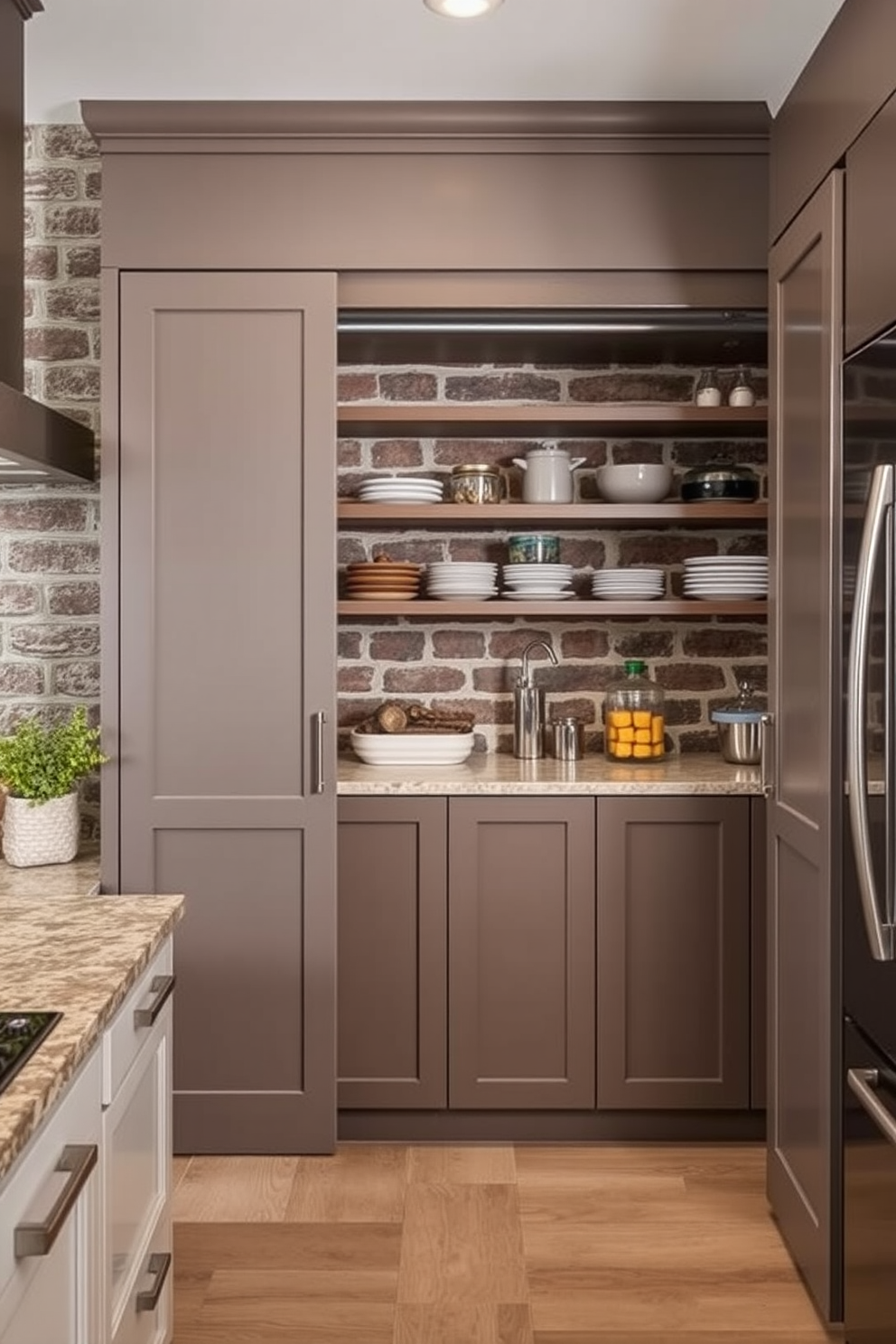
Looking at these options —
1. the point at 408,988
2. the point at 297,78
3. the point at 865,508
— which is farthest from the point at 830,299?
the point at 408,988

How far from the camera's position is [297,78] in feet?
9.80

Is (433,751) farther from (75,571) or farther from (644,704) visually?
(75,571)

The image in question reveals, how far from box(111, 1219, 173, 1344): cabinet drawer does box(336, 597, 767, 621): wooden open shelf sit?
67.1 inches

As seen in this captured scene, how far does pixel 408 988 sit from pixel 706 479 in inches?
62.0

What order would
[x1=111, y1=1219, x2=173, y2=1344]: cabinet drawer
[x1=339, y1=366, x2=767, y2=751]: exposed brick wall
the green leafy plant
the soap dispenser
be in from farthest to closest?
[x1=339, y1=366, x2=767, y2=751]: exposed brick wall
the soap dispenser
the green leafy plant
[x1=111, y1=1219, x2=173, y2=1344]: cabinet drawer

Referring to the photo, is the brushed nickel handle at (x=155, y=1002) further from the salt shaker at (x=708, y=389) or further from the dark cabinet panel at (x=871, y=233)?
the salt shaker at (x=708, y=389)

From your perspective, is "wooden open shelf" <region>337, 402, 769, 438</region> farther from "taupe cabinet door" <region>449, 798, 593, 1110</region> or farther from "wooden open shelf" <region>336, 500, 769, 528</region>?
"taupe cabinet door" <region>449, 798, 593, 1110</region>

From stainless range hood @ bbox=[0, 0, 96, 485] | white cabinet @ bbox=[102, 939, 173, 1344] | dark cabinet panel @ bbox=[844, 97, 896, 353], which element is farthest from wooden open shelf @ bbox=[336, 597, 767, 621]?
white cabinet @ bbox=[102, 939, 173, 1344]

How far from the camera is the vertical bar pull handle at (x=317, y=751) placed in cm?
315

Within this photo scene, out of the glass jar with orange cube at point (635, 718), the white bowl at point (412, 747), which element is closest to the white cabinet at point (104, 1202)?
the white bowl at point (412, 747)

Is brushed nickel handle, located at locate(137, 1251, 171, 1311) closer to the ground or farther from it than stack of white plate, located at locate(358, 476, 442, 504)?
closer to the ground

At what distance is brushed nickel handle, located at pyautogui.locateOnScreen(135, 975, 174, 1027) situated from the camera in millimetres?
1910

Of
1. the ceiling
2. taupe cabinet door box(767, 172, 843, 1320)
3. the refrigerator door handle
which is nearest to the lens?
the refrigerator door handle

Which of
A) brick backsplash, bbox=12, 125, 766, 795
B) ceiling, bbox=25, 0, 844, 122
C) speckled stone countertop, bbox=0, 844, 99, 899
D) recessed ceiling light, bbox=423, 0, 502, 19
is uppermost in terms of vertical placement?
ceiling, bbox=25, 0, 844, 122
